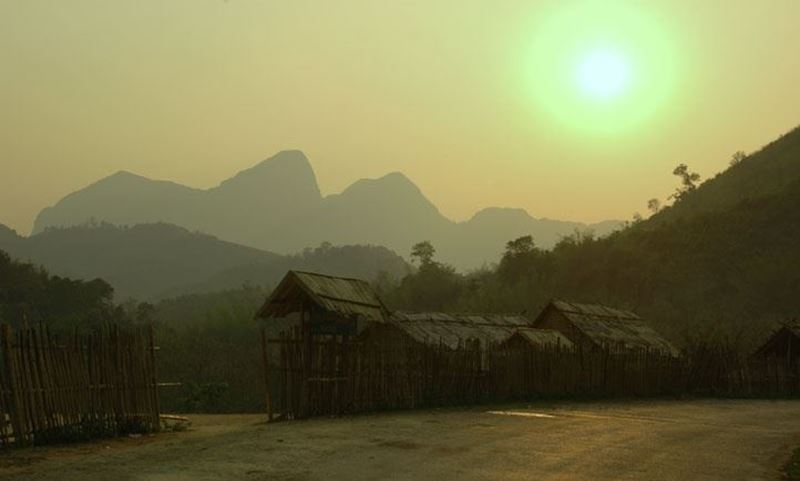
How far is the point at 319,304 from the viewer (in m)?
18.1

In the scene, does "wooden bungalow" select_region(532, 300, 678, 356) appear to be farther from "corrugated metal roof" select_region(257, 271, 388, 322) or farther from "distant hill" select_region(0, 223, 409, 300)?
"distant hill" select_region(0, 223, 409, 300)

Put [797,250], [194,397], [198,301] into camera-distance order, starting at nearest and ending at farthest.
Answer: [194,397] < [797,250] < [198,301]

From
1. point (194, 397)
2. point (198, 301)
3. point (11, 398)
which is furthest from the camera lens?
point (198, 301)

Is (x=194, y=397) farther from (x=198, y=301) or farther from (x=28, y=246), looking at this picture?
(x=28, y=246)


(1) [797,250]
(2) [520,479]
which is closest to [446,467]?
(2) [520,479]

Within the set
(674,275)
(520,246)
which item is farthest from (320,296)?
(520,246)

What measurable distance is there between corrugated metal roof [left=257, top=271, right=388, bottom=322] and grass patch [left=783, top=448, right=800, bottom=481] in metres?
9.35

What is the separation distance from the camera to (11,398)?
11883 mm

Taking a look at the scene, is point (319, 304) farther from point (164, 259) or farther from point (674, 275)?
point (164, 259)

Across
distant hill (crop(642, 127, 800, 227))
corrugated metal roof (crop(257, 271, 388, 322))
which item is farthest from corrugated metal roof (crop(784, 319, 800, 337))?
distant hill (crop(642, 127, 800, 227))

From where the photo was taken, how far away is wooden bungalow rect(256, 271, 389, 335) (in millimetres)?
18281

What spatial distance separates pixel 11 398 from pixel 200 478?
401 cm

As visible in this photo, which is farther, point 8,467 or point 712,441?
point 712,441

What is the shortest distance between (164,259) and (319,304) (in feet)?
416
